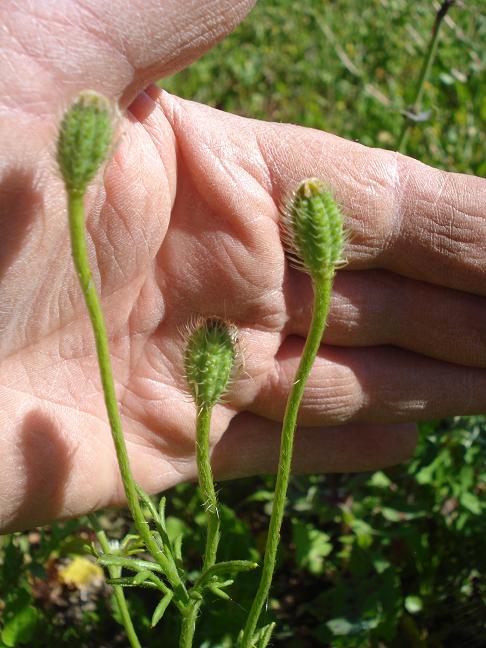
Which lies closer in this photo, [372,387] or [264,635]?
[264,635]

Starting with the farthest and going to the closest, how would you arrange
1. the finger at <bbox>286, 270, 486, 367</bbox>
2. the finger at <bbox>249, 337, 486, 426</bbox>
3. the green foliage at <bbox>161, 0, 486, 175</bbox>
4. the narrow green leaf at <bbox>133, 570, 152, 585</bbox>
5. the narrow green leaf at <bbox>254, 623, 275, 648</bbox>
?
1. the green foliage at <bbox>161, 0, 486, 175</bbox>
2. the finger at <bbox>249, 337, 486, 426</bbox>
3. the finger at <bbox>286, 270, 486, 367</bbox>
4. the narrow green leaf at <bbox>254, 623, 275, 648</bbox>
5. the narrow green leaf at <bbox>133, 570, 152, 585</bbox>

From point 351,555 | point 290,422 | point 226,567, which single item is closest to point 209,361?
point 290,422

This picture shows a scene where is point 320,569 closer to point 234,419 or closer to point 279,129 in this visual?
point 234,419

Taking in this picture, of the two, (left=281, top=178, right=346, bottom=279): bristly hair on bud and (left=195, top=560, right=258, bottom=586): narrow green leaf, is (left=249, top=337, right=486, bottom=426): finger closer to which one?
(left=195, top=560, right=258, bottom=586): narrow green leaf

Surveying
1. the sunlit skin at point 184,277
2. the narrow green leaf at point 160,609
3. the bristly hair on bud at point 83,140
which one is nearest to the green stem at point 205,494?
the narrow green leaf at point 160,609

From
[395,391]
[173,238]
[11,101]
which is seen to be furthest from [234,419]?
[11,101]

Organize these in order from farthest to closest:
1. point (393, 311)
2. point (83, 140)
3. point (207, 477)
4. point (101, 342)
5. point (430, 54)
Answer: point (430, 54) → point (393, 311) → point (207, 477) → point (101, 342) → point (83, 140)

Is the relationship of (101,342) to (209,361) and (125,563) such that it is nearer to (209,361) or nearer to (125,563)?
(209,361)

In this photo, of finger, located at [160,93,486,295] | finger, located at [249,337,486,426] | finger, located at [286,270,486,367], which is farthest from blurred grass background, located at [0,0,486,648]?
finger, located at [160,93,486,295]
